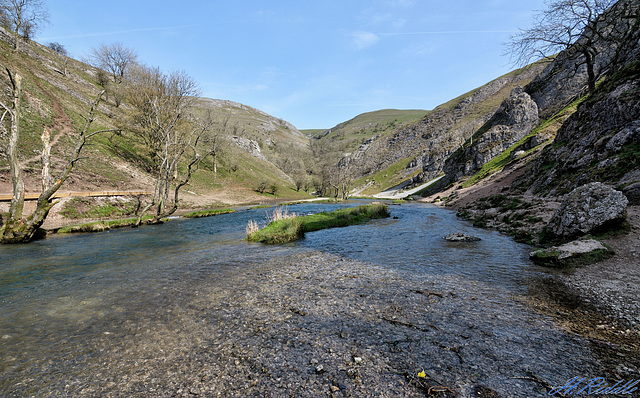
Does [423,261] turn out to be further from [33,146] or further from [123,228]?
[33,146]

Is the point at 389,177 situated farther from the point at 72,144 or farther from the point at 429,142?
the point at 72,144

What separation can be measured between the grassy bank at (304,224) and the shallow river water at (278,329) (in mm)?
5604

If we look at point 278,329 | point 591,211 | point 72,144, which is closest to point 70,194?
point 72,144

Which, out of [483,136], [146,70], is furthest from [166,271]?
[483,136]

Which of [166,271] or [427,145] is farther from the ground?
[427,145]

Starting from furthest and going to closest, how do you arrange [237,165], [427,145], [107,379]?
1. [427,145]
2. [237,165]
3. [107,379]

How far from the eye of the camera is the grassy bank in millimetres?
17969

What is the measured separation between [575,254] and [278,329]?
1149 cm

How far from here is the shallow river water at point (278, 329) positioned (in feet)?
14.3

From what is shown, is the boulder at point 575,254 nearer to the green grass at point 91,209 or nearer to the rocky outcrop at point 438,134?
the green grass at point 91,209

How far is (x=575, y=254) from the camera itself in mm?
9758

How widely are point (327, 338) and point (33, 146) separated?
47.8 meters

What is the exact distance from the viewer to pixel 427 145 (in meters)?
141

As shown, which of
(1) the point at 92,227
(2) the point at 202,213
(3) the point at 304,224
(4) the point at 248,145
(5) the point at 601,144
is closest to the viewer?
(5) the point at 601,144
